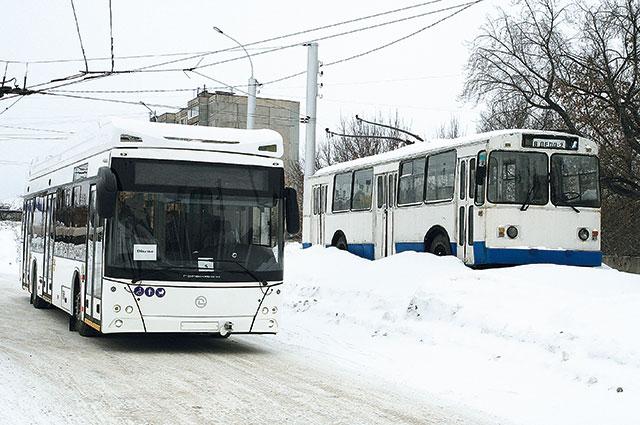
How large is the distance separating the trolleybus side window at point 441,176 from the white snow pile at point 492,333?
145 centimetres

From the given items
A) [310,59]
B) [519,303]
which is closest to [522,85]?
[310,59]

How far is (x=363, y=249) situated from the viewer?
80.6 ft

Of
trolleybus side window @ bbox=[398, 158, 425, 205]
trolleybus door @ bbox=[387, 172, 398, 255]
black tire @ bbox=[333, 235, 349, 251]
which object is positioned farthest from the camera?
black tire @ bbox=[333, 235, 349, 251]

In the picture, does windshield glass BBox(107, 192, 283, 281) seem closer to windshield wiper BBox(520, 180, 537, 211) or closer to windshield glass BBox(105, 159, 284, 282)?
windshield glass BBox(105, 159, 284, 282)

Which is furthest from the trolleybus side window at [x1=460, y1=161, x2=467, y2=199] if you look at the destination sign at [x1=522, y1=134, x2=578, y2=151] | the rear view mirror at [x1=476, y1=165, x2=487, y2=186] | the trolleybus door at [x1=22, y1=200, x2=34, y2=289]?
the trolleybus door at [x1=22, y1=200, x2=34, y2=289]

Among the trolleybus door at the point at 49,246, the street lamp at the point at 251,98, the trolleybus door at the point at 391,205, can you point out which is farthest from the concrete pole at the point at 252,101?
the trolleybus door at the point at 49,246

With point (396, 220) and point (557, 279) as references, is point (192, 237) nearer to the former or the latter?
point (557, 279)

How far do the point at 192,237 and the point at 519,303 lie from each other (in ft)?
17.0

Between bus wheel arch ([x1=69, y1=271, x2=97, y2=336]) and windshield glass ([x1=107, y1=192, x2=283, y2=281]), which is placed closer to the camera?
windshield glass ([x1=107, y1=192, x2=283, y2=281])

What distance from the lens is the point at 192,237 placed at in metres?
12.6

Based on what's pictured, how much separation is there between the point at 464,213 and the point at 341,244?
7.79m

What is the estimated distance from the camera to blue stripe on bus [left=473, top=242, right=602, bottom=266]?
60.2 ft

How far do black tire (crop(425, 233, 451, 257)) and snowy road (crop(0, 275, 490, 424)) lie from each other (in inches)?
269

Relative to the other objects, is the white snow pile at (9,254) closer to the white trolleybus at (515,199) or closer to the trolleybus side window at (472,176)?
the white trolleybus at (515,199)
